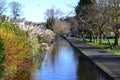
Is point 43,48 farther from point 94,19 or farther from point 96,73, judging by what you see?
point 96,73

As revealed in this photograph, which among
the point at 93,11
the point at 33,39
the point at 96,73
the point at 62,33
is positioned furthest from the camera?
the point at 62,33

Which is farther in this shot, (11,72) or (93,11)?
(93,11)

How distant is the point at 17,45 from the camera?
65.8 feet

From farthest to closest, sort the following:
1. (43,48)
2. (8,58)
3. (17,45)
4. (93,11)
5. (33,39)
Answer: (93,11) < (43,48) < (33,39) < (17,45) < (8,58)

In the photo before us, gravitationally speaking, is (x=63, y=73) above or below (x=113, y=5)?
below

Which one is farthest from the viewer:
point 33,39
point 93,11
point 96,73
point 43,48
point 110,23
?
point 93,11

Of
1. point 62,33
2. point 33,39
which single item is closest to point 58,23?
point 62,33

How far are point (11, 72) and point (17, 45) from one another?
5.36 feet

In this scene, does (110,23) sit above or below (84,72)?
above

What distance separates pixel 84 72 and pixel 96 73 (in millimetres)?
1005

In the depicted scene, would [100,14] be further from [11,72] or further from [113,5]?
[11,72]

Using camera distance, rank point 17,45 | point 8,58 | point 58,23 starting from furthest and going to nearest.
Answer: point 58,23 < point 17,45 < point 8,58

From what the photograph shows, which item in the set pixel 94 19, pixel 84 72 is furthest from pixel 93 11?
pixel 84 72

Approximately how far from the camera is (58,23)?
137125 mm
